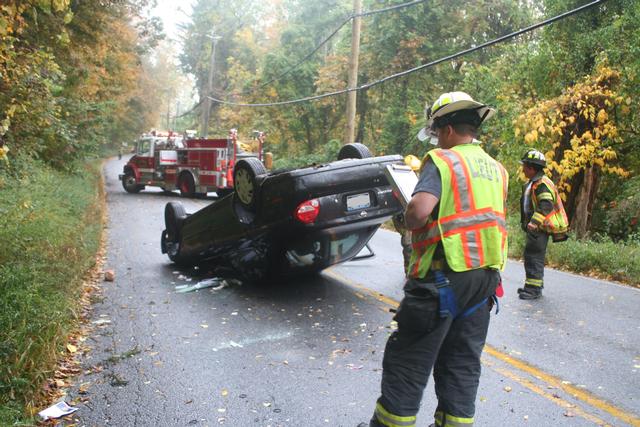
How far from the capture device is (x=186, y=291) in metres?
7.26

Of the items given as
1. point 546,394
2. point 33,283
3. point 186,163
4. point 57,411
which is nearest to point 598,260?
point 546,394

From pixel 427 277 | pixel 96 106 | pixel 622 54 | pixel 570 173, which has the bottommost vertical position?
pixel 427 277

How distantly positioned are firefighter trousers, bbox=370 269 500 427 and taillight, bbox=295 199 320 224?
3094 millimetres

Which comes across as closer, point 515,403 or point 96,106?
point 515,403

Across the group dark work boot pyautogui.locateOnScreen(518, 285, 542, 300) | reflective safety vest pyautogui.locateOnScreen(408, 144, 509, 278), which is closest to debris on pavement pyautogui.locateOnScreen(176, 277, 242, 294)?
dark work boot pyautogui.locateOnScreen(518, 285, 542, 300)

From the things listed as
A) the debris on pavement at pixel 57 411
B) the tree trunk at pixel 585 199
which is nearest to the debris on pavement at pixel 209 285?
the debris on pavement at pixel 57 411

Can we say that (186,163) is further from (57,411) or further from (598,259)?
(57,411)

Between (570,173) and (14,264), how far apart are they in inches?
383

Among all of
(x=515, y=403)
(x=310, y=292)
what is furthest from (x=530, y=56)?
(x=515, y=403)

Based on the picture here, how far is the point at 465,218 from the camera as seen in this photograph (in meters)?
2.82

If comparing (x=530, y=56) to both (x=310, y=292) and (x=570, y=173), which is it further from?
(x=310, y=292)

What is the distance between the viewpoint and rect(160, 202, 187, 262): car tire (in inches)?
343

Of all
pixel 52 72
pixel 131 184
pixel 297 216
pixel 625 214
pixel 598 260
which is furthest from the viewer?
pixel 131 184

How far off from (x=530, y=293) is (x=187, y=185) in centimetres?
1829
